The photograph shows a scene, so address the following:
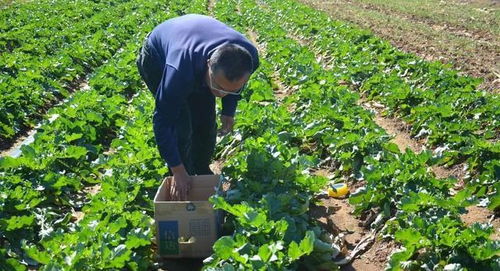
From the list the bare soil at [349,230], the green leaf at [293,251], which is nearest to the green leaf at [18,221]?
the green leaf at [293,251]

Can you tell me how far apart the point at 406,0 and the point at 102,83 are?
2200 centimetres

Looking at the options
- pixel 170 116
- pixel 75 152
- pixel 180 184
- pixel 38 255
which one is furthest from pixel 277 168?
pixel 75 152

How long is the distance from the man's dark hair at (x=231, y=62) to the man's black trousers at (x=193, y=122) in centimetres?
74

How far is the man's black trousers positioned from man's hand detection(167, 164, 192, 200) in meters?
0.46

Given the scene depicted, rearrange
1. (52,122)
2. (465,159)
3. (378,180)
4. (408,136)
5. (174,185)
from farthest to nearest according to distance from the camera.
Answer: (408,136) < (52,122) < (465,159) < (378,180) < (174,185)

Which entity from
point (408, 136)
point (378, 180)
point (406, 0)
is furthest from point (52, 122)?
point (406, 0)

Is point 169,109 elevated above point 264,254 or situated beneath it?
elevated above

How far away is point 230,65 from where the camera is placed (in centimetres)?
356

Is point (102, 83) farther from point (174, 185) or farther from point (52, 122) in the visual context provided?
point (174, 185)

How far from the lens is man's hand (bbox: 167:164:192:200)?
3991mm

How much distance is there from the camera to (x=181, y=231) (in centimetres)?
403

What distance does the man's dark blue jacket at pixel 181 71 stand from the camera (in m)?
3.79

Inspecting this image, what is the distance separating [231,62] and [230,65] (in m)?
0.02

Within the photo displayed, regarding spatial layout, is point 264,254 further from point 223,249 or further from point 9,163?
point 9,163
